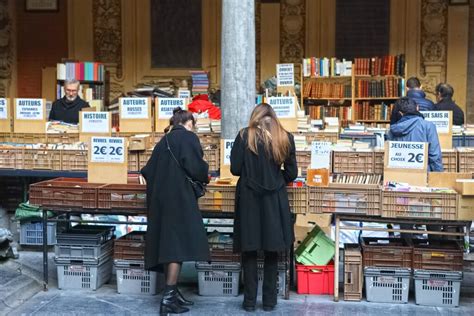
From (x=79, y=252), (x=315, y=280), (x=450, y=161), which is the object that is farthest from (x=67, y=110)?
(x=450, y=161)

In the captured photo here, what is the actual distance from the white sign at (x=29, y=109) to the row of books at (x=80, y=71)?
4857 millimetres

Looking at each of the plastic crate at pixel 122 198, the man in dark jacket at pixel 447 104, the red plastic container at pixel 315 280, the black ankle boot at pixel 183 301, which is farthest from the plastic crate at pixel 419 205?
the man in dark jacket at pixel 447 104

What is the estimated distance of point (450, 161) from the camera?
31.8 feet

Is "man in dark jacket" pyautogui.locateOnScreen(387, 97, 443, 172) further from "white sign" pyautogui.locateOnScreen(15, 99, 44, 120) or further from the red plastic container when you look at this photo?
"white sign" pyautogui.locateOnScreen(15, 99, 44, 120)

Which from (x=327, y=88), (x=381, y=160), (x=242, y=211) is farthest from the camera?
(x=327, y=88)

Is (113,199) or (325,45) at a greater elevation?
(325,45)

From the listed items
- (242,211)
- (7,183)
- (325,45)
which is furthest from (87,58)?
(242,211)

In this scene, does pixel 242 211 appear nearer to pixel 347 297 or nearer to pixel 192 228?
pixel 192 228

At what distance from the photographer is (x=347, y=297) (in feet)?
26.5

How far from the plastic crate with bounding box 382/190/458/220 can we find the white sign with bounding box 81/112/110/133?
364 cm

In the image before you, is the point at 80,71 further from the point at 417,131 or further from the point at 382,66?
the point at 417,131

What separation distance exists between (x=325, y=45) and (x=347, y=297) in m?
8.22

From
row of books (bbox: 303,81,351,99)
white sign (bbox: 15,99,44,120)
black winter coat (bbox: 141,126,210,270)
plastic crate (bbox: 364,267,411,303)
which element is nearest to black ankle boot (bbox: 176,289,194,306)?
black winter coat (bbox: 141,126,210,270)

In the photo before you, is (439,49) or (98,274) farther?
(439,49)
